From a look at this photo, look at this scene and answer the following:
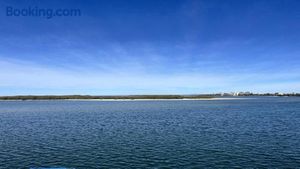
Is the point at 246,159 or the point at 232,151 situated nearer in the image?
the point at 246,159

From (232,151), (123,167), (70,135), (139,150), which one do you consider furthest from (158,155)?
(70,135)

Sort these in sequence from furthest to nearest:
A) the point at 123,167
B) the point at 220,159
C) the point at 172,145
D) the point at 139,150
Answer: the point at 172,145, the point at 139,150, the point at 220,159, the point at 123,167

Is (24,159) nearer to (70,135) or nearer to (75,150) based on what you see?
(75,150)

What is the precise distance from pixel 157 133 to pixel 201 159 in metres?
17.2

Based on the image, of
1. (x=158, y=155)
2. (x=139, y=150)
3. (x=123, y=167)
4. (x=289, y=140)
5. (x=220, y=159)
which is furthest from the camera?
(x=289, y=140)

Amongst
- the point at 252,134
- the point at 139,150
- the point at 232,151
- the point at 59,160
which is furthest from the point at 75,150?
the point at 252,134

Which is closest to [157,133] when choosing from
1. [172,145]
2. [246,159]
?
[172,145]

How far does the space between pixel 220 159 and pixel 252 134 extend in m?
17.8

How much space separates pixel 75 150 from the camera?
33.9 metres

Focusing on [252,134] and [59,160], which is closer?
[59,160]

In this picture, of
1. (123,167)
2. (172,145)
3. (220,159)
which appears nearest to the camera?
(123,167)

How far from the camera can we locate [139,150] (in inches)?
1316

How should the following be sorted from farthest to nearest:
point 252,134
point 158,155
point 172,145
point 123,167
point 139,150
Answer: point 252,134, point 172,145, point 139,150, point 158,155, point 123,167

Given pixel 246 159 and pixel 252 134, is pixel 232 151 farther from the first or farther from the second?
pixel 252 134
